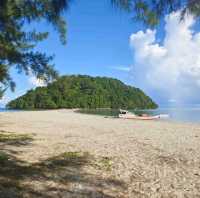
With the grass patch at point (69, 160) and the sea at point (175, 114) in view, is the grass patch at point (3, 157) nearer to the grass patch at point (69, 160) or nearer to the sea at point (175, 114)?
the grass patch at point (69, 160)

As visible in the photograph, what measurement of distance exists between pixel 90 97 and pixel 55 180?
122 metres

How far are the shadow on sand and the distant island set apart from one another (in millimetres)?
95095

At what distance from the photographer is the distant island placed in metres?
114

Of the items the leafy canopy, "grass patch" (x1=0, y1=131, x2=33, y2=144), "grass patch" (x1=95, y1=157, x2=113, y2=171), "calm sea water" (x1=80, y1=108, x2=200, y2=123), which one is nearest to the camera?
the leafy canopy

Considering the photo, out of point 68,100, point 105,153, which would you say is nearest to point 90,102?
point 68,100

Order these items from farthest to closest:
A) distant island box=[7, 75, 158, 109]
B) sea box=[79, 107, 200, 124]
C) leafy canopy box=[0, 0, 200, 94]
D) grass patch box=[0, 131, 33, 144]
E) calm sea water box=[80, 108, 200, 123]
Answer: distant island box=[7, 75, 158, 109] < calm sea water box=[80, 108, 200, 123] < sea box=[79, 107, 200, 124] < grass patch box=[0, 131, 33, 144] < leafy canopy box=[0, 0, 200, 94]

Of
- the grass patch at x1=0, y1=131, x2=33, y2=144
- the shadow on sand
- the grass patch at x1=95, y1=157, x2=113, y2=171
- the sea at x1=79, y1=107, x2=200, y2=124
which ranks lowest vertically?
the shadow on sand

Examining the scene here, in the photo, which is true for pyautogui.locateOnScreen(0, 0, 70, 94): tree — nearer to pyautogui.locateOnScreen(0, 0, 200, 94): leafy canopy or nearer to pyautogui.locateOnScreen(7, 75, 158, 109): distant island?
pyautogui.locateOnScreen(0, 0, 200, 94): leafy canopy

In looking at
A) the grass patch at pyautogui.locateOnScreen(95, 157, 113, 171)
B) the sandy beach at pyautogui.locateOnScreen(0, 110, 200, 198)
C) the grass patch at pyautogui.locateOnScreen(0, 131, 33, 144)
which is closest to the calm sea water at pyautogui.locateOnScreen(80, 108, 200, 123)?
the grass patch at pyautogui.locateOnScreen(0, 131, 33, 144)

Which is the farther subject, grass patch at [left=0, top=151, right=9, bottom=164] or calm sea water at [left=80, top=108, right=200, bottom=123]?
calm sea water at [left=80, top=108, right=200, bottom=123]

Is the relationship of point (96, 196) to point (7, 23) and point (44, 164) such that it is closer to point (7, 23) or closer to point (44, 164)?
point (44, 164)

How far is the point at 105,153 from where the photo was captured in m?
10.4

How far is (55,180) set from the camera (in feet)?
21.7

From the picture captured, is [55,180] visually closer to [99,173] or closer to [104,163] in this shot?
[99,173]
